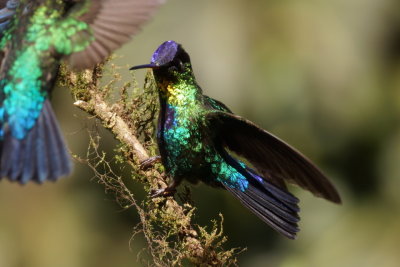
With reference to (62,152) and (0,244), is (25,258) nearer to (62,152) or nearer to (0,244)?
(0,244)

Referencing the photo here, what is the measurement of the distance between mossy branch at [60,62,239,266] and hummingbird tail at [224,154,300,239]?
13.5 inches

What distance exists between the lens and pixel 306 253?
7535mm

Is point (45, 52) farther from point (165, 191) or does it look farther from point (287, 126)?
point (287, 126)

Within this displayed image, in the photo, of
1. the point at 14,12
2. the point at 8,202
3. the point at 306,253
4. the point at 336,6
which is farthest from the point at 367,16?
the point at 14,12

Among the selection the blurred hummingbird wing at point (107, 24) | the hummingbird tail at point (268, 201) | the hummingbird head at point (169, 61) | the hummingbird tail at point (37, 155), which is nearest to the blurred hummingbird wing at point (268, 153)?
the hummingbird tail at point (268, 201)

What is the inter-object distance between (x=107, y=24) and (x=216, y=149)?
2.77 feet

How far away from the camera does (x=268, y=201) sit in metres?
3.76

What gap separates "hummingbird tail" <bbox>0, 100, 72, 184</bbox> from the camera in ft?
9.78

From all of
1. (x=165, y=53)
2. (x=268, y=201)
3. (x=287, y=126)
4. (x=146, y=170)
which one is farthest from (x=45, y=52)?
(x=287, y=126)

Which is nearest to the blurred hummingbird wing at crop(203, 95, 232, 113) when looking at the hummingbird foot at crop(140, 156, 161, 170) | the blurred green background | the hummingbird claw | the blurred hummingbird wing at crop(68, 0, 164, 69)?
the hummingbird foot at crop(140, 156, 161, 170)

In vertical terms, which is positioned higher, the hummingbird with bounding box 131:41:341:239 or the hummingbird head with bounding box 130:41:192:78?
the hummingbird head with bounding box 130:41:192:78

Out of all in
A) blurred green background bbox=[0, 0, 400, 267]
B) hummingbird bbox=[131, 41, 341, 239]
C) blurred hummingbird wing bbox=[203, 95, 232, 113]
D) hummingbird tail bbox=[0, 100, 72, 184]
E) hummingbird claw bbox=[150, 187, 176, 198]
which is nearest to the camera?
hummingbird tail bbox=[0, 100, 72, 184]

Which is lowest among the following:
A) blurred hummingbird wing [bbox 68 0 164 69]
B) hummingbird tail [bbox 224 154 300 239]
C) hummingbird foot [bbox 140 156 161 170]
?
Result: hummingbird tail [bbox 224 154 300 239]

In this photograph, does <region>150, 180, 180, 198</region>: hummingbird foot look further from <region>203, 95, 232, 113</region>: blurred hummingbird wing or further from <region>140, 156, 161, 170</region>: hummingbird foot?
<region>203, 95, 232, 113</region>: blurred hummingbird wing
